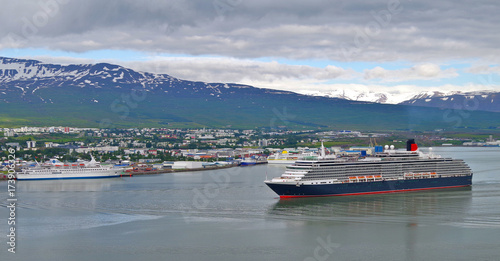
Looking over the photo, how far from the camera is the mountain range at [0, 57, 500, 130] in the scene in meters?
73.5

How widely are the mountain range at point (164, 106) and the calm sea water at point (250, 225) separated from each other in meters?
47.3

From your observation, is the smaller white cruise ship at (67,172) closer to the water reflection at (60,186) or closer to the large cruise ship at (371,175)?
the water reflection at (60,186)

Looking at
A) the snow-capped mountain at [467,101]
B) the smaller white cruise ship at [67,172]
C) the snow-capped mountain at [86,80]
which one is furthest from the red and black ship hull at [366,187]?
the snow-capped mountain at [467,101]

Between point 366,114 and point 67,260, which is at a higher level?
point 366,114

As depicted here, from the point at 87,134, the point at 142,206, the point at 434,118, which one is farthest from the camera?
the point at 434,118

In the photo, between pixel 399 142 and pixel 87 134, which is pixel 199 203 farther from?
pixel 87 134

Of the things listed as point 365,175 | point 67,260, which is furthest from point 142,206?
point 365,175

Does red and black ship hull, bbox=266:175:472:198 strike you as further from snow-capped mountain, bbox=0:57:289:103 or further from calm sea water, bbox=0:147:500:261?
snow-capped mountain, bbox=0:57:289:103

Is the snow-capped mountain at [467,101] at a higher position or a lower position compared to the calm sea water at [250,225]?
higher

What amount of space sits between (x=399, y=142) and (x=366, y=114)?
40161mm

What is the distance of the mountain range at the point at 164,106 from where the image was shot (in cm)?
7350

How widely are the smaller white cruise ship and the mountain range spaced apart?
3394 centimetres

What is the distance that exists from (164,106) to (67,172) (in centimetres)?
5668

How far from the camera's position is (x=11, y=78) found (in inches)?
3588
